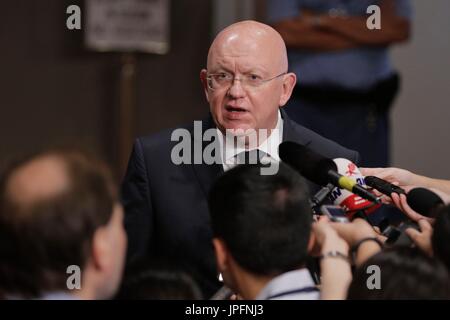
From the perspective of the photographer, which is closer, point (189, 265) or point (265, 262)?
point (265, 262)

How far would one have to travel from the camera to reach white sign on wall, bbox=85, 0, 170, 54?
404 cm

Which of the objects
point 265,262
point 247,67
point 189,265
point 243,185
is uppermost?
point 247,67

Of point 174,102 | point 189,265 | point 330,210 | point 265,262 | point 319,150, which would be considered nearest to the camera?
point 265,262

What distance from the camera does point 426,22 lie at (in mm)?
3951

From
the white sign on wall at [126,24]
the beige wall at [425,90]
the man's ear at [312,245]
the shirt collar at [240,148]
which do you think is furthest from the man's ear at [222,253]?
the white sign on wall at [126,24]

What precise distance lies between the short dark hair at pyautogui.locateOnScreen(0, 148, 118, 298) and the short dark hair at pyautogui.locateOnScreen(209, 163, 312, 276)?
0.23 metres

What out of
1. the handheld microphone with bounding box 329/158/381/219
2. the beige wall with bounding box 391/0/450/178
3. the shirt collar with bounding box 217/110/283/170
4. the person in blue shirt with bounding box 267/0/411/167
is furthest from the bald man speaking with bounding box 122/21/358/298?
the beige wall with bounding box 391/0/450/178

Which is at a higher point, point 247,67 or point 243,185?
point 247,67

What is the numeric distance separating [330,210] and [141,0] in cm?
263

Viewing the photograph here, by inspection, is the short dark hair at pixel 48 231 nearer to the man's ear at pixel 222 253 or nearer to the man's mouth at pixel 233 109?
the man's ear at pixel 222 253

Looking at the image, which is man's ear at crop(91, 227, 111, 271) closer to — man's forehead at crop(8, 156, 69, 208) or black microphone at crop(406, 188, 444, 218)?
man's forehead at crop(8, 156, 69, 208)
